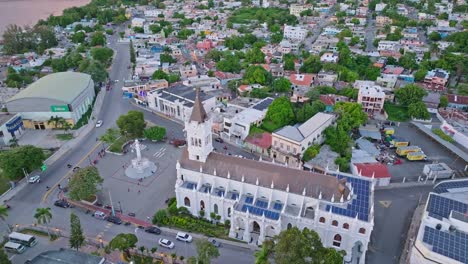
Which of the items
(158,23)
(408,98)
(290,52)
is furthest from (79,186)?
(158,23)

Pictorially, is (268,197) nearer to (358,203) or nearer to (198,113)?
(358,203)

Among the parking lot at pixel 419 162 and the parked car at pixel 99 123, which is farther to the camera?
the parked car at pixel 99 123

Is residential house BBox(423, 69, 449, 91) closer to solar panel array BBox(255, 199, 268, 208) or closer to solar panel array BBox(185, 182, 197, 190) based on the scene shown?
solar panel array BBox(255, 199, 268, 208)

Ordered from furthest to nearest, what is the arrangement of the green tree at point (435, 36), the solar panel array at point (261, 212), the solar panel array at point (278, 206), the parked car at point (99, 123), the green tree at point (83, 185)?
the green tree at point (435, 36) < the parked car at point (99, 123) < the green tree at point (83, 185) < the solar panel array at point (278, 206) < the solar panel array at point (261, 212)

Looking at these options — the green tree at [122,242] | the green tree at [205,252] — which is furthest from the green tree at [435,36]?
the green tree at [122,242]

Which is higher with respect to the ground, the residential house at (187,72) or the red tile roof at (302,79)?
the residential house at (187,72)

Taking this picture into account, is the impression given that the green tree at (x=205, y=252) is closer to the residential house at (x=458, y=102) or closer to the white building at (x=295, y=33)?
the residential house at (x=458, y=102)
